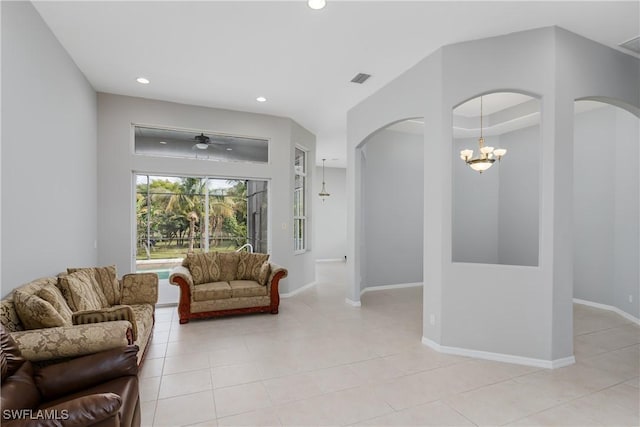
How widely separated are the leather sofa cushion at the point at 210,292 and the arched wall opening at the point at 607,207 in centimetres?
571

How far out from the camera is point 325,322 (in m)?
4.39

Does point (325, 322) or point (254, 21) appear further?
point (325, 322)

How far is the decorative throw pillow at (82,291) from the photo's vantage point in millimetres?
A: 2824

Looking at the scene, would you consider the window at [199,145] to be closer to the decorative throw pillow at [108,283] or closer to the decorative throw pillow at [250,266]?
the decorative throw pillow at [250,266]

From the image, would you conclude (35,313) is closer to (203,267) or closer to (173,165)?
(203,267)

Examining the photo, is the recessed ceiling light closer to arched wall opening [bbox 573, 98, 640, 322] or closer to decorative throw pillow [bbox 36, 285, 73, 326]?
decorative throw pillow [bbox 36, 285, 73, 326]

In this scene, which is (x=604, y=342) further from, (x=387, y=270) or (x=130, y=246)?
(x=130, y=246)

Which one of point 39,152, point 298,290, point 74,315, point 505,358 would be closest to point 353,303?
point 298,290

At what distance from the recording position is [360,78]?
4.23 m

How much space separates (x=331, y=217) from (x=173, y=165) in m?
6.47

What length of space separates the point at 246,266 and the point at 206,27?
3369 mm

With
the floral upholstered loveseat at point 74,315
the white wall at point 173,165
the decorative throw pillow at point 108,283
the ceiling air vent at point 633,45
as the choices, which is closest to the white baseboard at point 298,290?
the white wall at point 173,165

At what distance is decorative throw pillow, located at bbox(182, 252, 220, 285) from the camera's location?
189 inches

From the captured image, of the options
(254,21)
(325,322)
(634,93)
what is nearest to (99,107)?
(254,21)
